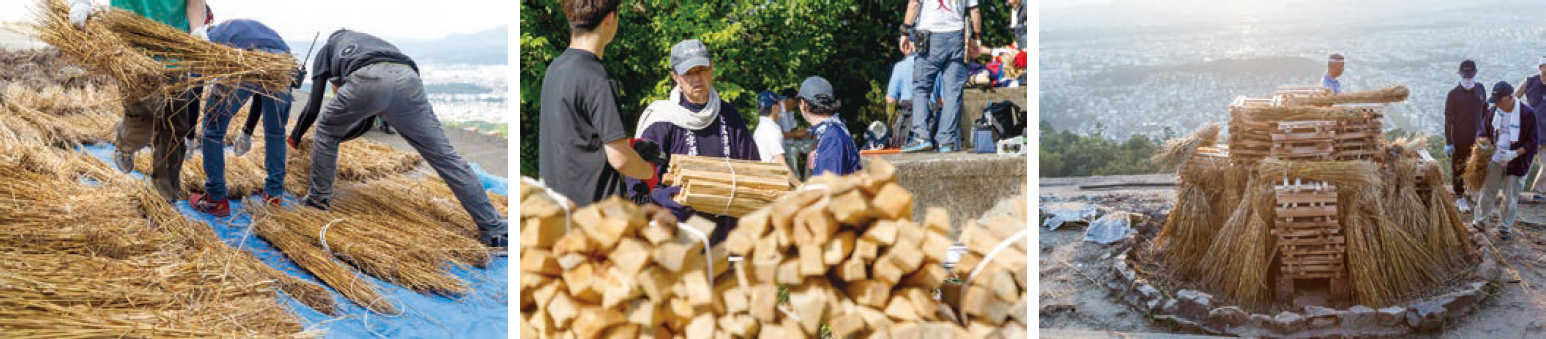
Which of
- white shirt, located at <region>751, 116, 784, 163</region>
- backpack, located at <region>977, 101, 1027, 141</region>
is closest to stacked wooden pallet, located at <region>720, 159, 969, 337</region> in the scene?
white shirt, located at <region>751, 116, 784, 163</region>

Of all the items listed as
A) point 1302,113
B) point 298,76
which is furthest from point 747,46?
point 1302,113

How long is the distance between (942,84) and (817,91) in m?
0.48

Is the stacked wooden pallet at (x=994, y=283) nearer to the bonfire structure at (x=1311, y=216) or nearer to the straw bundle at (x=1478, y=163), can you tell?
the bonfire structure at (x=1311, y=216)

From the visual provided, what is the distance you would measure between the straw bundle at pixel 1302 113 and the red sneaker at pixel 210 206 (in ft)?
21.9

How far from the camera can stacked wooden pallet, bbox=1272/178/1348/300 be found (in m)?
7.59

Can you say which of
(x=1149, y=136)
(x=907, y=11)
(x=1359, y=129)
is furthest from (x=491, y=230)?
(x=1149, y=136)

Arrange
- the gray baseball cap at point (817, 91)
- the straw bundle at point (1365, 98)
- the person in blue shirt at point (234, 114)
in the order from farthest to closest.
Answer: the straw bundle at point (1365, 98) → the person in blue shirt at point (234, 114) → the gray baseball cap at point (817, 91)

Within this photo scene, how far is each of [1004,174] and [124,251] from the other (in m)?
3.96

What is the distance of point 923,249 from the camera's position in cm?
341

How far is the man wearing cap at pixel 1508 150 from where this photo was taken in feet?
30.1

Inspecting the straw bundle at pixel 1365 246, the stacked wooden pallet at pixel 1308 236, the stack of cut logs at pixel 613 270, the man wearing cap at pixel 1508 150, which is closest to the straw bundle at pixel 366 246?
the stack of cut logs at pixel 613 270

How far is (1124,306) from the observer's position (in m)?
8.07

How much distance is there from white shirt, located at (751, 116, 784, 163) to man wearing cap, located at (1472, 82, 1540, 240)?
7983mm

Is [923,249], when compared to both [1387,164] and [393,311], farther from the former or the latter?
[1387,164]
